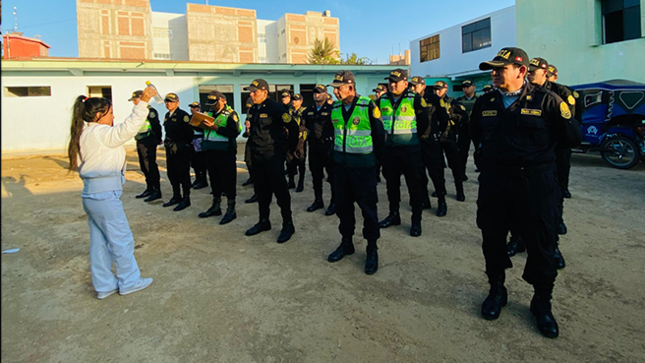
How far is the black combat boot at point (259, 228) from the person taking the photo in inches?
199

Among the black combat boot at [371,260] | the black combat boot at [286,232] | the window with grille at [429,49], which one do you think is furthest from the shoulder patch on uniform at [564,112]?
the window with grille at [429,49]

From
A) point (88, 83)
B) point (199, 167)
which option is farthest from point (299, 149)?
point (88, 83)

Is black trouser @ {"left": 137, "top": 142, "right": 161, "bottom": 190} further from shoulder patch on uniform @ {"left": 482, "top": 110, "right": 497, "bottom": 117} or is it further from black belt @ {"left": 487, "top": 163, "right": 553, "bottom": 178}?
black belt @ {"left": 487, "top": 163, "right": 553, "bottom": 178}

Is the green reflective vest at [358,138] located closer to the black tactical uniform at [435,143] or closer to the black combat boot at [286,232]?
the black combat boot at [286,232]

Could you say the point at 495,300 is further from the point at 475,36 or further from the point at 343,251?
the point at 475,36

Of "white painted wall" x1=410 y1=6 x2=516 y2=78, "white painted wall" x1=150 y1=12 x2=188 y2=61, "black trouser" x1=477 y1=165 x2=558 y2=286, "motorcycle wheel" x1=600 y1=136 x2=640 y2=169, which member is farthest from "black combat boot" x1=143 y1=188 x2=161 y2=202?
"white painted wall" x1=150 y1=12 x2=188 y2=61

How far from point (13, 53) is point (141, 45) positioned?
22.6 meters

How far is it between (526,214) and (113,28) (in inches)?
2119

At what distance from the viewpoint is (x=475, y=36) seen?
28.6 meters

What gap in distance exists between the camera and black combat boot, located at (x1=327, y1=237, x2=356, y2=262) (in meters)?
4.09

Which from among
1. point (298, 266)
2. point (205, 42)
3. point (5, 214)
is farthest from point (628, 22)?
point (205, 42)

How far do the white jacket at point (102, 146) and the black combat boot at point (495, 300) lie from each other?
3073 mm

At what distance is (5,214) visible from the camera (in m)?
6.49

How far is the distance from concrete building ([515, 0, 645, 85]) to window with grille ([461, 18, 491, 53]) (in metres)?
10.5
